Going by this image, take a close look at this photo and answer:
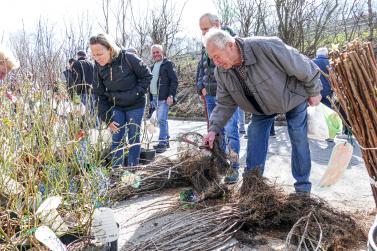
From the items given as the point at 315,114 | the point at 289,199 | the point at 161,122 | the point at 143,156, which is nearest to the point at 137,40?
the point at 161,122

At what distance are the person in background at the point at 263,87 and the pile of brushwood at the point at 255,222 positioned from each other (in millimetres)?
229

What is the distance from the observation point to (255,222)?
8.68 feet

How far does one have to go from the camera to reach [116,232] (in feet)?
6.50

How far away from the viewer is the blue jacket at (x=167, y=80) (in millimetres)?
6020

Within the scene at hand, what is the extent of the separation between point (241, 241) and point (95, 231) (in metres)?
1.03

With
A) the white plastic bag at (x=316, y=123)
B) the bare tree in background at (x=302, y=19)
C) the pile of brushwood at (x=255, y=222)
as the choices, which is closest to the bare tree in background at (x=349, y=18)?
the bare tree in background at (x=302, y=19)

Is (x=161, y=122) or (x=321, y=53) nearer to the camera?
(x=321, y=53)

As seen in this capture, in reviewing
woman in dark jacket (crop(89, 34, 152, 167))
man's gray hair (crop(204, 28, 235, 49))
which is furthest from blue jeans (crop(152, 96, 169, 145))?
man's gray hair (crop(204, 28, 235, 49))

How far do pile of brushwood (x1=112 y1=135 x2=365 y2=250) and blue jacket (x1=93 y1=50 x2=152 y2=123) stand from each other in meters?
Result: 1.40

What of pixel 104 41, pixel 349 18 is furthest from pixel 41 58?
pixel 349 18

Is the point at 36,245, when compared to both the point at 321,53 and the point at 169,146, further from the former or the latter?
the point at 321,53

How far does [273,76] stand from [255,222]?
1.08m

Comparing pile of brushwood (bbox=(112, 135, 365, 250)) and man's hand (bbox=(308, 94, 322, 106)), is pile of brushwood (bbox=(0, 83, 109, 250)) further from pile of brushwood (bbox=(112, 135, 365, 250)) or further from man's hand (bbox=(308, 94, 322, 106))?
man's hand (bbox=(308, 94, 322, 106))

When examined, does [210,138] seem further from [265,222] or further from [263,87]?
[265,222]
